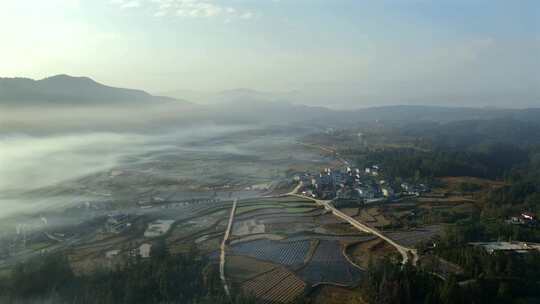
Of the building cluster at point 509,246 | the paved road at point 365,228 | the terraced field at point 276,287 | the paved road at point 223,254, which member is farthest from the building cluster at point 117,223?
the building cluster at point 509,246

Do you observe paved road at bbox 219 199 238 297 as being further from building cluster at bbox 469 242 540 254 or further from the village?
Answer: building cluster at bbox 469 242 540 254

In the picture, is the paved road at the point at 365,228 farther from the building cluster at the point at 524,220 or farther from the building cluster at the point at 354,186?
the building cluster at the point at 524,220

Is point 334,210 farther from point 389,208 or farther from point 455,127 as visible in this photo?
point 455,127

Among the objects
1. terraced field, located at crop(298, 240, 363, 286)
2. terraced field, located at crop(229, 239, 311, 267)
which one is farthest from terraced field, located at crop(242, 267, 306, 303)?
terraced field, located at crop(229, 239, 311, 267)

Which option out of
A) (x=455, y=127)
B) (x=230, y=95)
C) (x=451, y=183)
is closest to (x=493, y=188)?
(x=451, y=183)

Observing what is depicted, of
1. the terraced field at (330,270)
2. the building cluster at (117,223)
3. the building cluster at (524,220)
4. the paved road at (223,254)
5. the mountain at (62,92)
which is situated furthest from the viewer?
the mountain at (62,92)

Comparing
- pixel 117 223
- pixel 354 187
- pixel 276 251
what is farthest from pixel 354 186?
pixel 117 223

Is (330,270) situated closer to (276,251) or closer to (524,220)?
(276,251)
